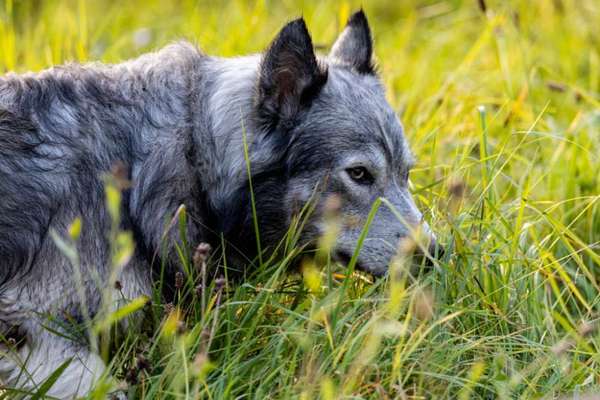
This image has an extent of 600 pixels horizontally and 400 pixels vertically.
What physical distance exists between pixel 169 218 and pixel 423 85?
3451 millimetres

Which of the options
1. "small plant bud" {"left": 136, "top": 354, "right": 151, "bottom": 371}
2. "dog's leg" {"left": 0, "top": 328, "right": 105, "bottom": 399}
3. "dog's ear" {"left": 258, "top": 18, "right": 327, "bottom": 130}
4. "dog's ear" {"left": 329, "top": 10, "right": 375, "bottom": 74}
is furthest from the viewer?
"dog's ear" {"left": 329, "top": 10, "right": 375, "bottom": 74}

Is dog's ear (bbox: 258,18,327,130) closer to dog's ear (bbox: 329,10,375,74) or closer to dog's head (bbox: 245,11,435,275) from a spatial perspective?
dog's head (bbox: 245,11,435,275)

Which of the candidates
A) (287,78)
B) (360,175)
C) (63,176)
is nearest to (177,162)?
(63,176)

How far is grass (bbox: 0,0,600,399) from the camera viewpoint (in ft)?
10.6

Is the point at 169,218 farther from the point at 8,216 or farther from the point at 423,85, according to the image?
the point at 423,85

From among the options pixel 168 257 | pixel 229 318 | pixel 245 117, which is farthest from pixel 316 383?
pixel 245 117

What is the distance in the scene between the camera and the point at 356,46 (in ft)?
14.6

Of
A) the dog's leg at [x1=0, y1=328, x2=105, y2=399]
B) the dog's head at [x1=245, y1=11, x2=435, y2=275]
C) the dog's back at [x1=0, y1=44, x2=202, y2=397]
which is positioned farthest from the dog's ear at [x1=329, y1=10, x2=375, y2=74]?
the dog's leg at [x1=0, y1=328, x2=105, y2=399]

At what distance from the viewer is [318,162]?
3.92m

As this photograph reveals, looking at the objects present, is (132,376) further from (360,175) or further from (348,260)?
(360,175)

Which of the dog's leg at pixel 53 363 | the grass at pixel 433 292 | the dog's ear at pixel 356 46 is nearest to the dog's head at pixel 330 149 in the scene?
the grass at pixel 433 292

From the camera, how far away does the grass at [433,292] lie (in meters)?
3.23

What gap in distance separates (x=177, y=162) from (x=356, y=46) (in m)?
1.16

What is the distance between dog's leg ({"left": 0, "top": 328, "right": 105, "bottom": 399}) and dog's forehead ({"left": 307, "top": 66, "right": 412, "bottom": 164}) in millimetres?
1339
